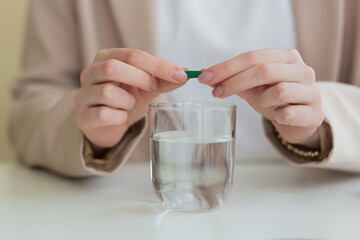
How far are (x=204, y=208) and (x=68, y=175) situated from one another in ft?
0.89

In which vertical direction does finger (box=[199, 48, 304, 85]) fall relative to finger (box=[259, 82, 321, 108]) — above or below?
above

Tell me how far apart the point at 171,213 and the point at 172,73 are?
0.16 meters

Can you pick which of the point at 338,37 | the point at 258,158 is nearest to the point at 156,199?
the point at 258,158

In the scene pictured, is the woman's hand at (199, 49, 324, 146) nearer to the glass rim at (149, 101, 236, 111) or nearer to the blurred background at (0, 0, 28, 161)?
the glass rim at (149, 101, 236, 111)

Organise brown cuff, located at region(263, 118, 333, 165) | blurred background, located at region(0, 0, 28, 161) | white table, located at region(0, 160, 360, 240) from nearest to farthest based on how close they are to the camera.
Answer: white table, located at region(0, 160, 360, 240), brown cuff, located at region(263, 118, 333, 165), blurred background, located at region(0, 0, 28, 161)

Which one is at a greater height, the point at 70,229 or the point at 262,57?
the point at 262,57

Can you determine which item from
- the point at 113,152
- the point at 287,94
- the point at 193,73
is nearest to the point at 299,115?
the point at 287,94

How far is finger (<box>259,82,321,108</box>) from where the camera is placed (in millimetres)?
547

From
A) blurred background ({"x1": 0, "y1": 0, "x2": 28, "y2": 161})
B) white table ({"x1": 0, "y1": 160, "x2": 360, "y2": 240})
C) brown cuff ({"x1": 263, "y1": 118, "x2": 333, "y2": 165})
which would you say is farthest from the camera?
blurred background ({"x1": 0, "y1": 0, "x2": 28, "y2": 161})

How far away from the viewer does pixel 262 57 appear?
551mm

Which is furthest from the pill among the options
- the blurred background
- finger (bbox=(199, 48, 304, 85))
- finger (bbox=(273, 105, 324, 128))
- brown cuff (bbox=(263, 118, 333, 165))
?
the blurred background

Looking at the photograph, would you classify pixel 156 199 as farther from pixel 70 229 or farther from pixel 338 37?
pixel 338 37

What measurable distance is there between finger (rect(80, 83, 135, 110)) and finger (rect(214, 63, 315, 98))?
12 cm

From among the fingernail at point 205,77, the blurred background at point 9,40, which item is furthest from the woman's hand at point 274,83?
→ the blurred background at point 9,40
